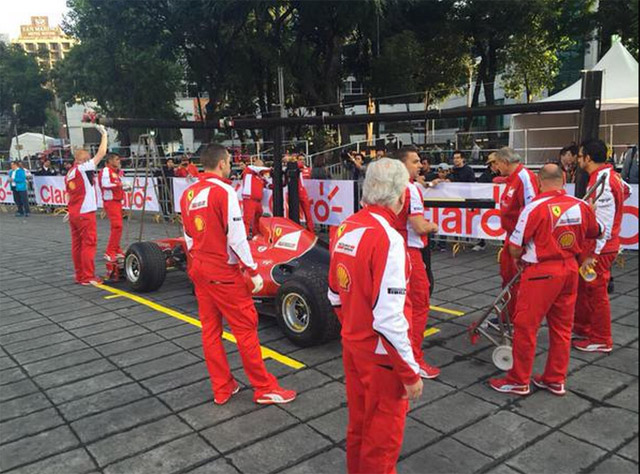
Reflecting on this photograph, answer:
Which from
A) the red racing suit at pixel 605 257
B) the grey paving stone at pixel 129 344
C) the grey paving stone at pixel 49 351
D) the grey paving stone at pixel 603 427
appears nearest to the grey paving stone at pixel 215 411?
the grey paving stone at pixel 129 344

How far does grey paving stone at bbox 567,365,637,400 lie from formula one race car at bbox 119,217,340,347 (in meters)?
2.01

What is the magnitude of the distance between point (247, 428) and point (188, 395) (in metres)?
0.75

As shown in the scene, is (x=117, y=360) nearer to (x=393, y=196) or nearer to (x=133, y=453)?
(x=133, y=453)

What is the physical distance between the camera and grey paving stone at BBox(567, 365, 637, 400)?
3.87m

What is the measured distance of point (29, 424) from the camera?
3.67 metres

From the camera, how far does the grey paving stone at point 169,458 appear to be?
3078 mm

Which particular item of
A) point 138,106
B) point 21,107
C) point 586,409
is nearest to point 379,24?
point 138,106

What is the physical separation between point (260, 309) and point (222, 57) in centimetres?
1990

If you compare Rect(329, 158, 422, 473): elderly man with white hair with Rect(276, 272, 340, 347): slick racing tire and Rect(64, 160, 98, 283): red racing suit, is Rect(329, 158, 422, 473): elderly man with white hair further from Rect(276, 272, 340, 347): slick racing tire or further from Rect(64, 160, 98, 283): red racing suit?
Rect(64, 160, 98, 283): red racing suit

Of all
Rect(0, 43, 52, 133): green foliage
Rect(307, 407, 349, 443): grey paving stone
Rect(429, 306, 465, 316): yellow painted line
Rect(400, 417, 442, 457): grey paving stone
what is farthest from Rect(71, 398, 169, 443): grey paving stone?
Rect(0, 43, 52, 133): green foliage

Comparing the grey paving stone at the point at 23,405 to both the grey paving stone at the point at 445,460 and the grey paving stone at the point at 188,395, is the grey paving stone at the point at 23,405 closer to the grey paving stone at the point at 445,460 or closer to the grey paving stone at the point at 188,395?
the grey paving stone at the point at 188,395

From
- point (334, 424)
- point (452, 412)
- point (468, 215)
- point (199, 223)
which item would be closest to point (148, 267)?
point (199, 223)

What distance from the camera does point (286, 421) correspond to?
11.7 ft

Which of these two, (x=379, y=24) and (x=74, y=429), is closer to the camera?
(x=74, y=429)
